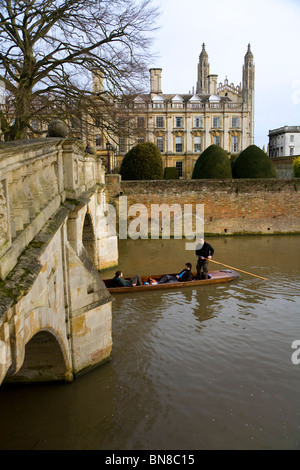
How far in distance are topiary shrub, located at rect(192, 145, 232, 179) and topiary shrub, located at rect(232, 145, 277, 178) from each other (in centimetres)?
108

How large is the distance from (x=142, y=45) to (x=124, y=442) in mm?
11748

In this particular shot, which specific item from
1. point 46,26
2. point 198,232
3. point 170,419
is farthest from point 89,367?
point 198,232

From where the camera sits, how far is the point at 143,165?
77.5ft

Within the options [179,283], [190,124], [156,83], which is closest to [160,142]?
[190,124]

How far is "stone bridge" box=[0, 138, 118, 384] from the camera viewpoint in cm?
326

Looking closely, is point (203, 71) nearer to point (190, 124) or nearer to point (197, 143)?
point (190, 124)

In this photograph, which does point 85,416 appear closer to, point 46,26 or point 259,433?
point 259,433

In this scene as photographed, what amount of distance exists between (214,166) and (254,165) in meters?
2.58

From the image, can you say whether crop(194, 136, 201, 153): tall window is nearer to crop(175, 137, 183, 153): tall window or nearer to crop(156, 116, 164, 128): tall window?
crop(175, 137, 183, 153): tall window

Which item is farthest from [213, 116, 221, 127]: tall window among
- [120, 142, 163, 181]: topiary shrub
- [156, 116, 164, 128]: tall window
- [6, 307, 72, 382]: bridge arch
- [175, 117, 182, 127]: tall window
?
[6, 307, 72, 382]: bridge arch

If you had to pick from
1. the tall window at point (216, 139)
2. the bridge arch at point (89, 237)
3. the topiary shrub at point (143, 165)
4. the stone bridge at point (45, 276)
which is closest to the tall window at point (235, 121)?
the tall window at point (216, 139)

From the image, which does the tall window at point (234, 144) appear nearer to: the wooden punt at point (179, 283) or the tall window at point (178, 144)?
the tall window at point (178, 144)

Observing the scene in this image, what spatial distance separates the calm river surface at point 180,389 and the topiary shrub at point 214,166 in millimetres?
14744

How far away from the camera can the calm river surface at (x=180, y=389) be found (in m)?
5.25
